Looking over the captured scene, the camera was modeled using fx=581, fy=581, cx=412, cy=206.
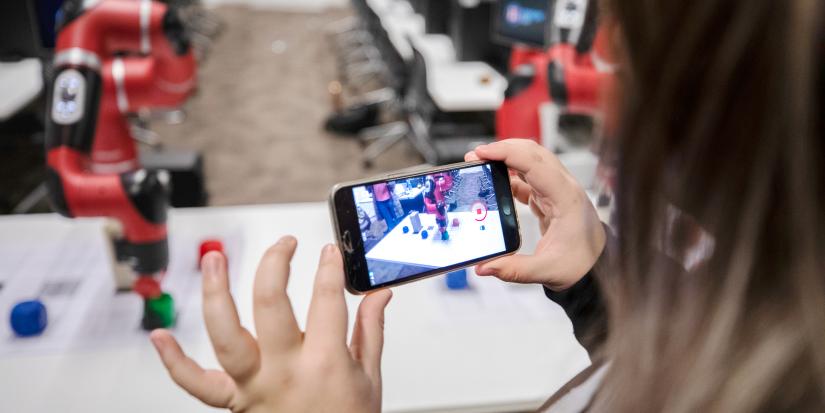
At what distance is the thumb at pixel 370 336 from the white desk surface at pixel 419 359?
429 millimetres

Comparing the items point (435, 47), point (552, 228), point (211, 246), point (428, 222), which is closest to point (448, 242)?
point (428, 222)

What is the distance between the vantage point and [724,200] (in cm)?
34

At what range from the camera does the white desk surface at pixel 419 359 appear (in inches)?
38.7

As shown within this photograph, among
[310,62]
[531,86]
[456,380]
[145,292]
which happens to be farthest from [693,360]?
[310,62]

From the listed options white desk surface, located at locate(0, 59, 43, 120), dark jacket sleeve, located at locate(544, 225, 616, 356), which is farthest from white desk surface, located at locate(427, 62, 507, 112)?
dark jacket sleeve, located at locate(544, 225, 616, 356)

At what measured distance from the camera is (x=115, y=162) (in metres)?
1.12

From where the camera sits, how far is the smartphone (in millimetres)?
727

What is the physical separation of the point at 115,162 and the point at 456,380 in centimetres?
77

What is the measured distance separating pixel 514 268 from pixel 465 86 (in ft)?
7.24

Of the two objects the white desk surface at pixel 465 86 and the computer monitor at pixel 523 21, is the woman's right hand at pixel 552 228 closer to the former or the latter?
the computer monitor at pixel 523 21

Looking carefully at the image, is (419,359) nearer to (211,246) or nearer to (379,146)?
(211,246)

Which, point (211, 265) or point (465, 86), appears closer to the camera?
point (211, 265)

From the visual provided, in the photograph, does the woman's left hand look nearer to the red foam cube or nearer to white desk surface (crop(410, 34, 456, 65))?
the red foam cube

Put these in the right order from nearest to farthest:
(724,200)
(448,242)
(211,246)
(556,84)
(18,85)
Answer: (724,200)
(448,242)
(211,246)
(556,84)
(18,85)
